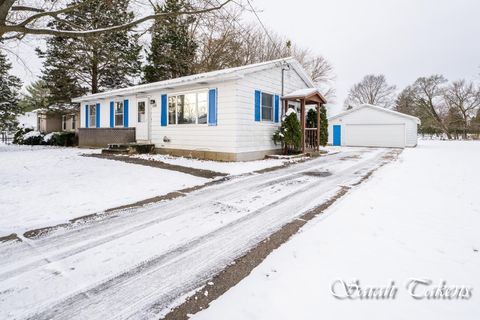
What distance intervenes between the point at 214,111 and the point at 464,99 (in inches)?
1774

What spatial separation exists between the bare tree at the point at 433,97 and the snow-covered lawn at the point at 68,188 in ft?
156

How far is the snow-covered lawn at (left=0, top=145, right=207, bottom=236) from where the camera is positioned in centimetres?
411

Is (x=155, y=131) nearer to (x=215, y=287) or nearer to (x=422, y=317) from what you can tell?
(x=215, y=287)


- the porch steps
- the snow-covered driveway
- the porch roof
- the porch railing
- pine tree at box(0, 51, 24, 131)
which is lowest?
the snow-covered driveway

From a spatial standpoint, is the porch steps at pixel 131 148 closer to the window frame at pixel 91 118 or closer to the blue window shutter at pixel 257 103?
the window frame at pixel 91 118

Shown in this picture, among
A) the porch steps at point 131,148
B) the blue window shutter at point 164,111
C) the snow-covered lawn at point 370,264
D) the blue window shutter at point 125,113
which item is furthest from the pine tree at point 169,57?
the snow-covered lawn at point 370,264

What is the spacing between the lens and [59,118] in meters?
23.0

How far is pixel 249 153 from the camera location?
34.9 ft

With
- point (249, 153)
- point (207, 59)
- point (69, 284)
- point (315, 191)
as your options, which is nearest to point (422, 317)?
point (69, 284)

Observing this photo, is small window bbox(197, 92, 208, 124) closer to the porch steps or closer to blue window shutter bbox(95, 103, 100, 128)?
the porch steps

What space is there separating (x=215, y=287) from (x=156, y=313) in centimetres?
52

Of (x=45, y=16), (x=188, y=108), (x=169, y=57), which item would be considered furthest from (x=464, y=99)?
(x=45, y=16)

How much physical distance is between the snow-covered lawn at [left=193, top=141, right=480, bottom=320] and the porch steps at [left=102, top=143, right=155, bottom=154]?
9.90 m

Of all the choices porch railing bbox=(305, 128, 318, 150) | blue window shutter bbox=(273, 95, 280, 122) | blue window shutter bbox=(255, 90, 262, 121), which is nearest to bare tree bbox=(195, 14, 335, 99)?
blue window shutter bbox=(273, 95, 280, 122)
